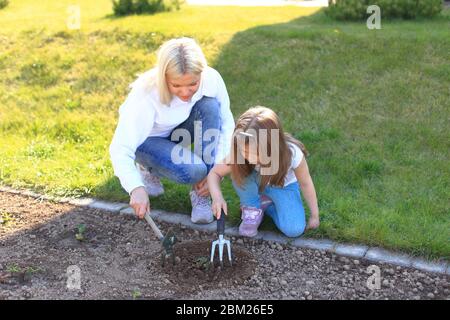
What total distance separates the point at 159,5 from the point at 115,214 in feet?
14.9

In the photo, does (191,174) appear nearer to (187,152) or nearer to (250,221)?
(187,152)

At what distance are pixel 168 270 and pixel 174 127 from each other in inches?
39.4

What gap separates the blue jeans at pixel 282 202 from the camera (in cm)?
378

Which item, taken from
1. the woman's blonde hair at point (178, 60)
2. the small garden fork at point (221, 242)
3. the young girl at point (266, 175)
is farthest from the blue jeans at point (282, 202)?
the woman's blonde hair at point (178, 60)

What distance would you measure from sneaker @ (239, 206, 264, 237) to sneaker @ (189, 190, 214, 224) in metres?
0.27

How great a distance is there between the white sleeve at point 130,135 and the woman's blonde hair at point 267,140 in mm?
544

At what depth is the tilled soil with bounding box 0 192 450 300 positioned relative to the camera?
329 cm

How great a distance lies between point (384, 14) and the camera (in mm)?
6996

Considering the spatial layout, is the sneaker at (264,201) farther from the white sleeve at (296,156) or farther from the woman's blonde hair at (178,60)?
the woman's blonde hair at (178,60)

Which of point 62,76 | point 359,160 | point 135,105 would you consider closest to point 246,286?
point 135,105
